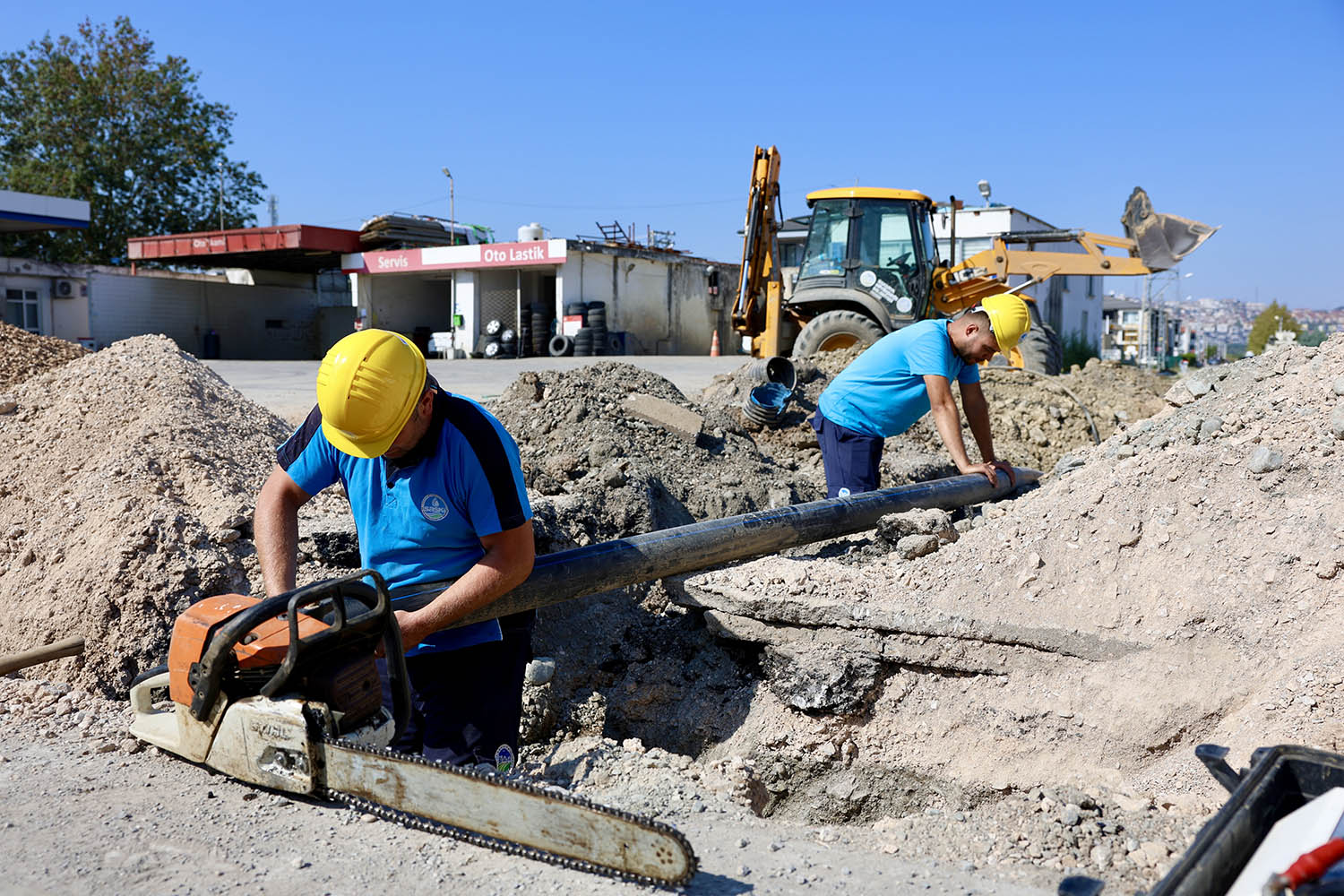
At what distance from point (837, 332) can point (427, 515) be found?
30.6ft

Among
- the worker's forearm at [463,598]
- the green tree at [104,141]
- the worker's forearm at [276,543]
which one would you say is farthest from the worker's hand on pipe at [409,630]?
the green tree at [104,141]

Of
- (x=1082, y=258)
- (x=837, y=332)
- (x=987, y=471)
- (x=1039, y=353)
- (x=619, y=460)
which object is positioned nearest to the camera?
(x=987, y=471)

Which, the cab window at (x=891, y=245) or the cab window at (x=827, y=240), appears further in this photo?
the cab window at (x=827, y=240)

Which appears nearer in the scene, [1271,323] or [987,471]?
[987,471]

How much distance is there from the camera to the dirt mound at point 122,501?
11.2ft

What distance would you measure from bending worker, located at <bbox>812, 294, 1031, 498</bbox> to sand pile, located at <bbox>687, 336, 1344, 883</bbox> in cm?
95

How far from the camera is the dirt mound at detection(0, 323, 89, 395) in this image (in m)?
5.58

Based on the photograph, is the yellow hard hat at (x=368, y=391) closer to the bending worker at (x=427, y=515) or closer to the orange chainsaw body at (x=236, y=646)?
the bending worker at (x=427, y=515)

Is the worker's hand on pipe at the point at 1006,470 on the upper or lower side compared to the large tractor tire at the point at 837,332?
lower

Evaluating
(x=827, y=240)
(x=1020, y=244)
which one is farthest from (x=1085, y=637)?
(x=1020, y=244)

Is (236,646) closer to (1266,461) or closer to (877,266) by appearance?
(1266,461)

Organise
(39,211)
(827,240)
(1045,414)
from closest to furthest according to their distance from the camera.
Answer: (1045,414), (827,240), (39,211)

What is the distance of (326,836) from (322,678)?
0.39m

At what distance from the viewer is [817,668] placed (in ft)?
11.9
